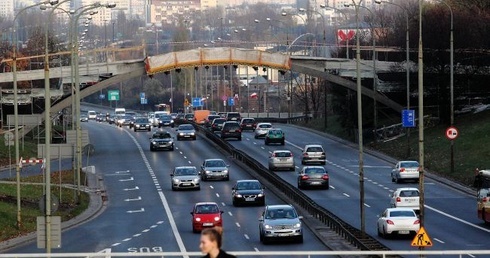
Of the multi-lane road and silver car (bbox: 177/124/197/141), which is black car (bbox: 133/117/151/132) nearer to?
silver car (bbox: 177/124/197/141)

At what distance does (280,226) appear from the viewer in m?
49.2

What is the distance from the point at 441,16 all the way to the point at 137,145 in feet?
87.0

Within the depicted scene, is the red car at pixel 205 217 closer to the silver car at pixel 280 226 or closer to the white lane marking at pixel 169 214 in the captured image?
the white lane marking at pixel 169 214

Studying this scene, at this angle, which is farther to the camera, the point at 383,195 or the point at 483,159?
the point at 483,159

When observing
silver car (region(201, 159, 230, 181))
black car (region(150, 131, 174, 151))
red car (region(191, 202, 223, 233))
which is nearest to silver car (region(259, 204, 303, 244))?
red car (region(191, 202, 223, 233))

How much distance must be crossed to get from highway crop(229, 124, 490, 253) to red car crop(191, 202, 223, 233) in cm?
574

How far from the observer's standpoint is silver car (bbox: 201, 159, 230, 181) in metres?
79.0

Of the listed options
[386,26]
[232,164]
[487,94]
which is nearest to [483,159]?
[232,164]

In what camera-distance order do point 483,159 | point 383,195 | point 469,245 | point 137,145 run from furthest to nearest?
point 137,145 < point 483,159 < point 383,195 < point 469,245

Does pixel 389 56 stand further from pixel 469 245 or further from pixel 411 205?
pixel 469 245

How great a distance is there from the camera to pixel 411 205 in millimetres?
Answer: 59094

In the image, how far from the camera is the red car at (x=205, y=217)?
54081 mm

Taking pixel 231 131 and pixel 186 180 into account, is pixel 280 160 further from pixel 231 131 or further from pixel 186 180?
pixel 231 131

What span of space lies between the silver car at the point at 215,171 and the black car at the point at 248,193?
518 inches
